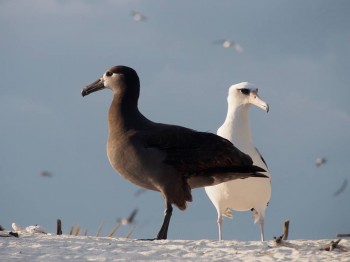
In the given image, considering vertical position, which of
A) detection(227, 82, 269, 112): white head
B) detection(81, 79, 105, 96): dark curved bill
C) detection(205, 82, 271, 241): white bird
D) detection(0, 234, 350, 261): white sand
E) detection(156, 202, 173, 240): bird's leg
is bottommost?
detection(0, 234, 350, 261): white sand

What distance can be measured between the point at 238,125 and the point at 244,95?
62 cm

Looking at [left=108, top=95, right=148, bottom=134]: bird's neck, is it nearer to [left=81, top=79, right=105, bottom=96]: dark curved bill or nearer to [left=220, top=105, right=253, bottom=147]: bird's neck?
[left=81, top=79, right=105, bottom=96]: dark curved bill

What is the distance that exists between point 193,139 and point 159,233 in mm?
1331

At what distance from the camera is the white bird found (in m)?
11.4

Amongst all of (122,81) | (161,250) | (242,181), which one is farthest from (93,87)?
(161,250)

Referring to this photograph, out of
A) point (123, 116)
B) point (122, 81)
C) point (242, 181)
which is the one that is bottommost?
point (242, 181)

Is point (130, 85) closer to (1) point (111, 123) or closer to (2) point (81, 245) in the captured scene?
(1) point (111, 123)

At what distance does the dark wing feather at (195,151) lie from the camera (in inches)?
357

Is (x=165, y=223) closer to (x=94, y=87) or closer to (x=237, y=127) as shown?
(x=94, y=87)

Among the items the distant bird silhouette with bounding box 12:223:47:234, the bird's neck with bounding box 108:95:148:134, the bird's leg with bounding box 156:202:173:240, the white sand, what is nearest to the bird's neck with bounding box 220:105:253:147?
the bird's neck with bounding box 108:95:148:134

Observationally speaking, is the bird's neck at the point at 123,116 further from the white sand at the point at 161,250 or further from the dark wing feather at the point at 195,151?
the white sand at the point at 161,250

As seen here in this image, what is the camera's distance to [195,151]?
9297 mm

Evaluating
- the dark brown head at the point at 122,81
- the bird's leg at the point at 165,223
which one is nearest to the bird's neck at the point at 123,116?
the dark brown head at the point at 122,81

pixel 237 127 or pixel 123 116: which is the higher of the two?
pixel 237 127
